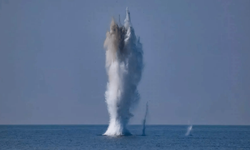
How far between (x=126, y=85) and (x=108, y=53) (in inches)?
230

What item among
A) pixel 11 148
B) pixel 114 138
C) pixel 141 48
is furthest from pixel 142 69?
pixel 11 148

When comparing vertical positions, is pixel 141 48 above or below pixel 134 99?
above

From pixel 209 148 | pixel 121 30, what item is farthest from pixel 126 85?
pixel 209 148

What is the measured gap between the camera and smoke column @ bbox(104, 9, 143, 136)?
316ft

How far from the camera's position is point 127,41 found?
9675 cm

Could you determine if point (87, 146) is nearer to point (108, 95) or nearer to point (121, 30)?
point (108, 95)

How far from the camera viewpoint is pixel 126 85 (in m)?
96.7

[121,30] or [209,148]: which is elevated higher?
[121,30]

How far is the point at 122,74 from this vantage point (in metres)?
96.7

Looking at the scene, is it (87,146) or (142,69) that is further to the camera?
(142,69)

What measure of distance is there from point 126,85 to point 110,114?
5.11 m

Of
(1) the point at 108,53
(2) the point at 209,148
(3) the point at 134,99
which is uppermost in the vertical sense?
(1) the point at 108,53

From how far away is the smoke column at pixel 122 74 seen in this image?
96250 millimetres

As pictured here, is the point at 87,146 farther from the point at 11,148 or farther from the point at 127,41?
the point at 127,41
